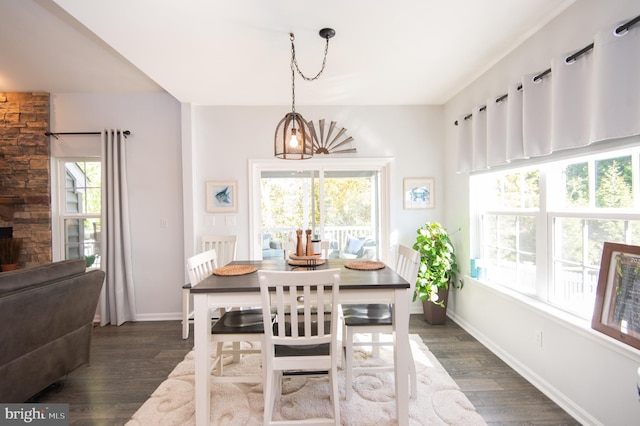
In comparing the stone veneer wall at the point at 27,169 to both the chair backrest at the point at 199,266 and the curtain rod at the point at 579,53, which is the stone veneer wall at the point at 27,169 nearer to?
the chair backrest at the point at 199,266

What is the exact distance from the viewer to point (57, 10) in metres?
2.56

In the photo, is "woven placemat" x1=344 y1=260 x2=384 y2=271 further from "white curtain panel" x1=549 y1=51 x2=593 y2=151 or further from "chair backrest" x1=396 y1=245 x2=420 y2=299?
"white curtain panel" x1=549 y1=51 x2=593 y2=151

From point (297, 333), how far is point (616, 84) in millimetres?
2083

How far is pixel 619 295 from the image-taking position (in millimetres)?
1615

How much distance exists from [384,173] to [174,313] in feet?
10.3

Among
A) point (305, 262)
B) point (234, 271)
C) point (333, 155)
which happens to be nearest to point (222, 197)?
point (333, 155)

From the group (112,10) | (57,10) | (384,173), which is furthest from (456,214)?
(57,10)

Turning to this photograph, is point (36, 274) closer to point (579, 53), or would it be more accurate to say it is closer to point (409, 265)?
point (409, 265)

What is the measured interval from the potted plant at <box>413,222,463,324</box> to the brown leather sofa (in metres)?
2.99

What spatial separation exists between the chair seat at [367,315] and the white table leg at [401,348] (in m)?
0.19

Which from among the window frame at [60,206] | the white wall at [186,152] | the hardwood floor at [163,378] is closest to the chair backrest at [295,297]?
the hardwood floor at [163,378]

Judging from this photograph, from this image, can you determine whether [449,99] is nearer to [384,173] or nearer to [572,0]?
[384,173]

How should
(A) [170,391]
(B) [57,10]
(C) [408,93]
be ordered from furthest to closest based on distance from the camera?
(C) [408,93] → (B) [57,10] → (A) [170,391]

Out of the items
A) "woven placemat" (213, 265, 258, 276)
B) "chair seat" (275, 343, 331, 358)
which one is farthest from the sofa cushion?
"chair seat" (275, 343, 331, 358)
